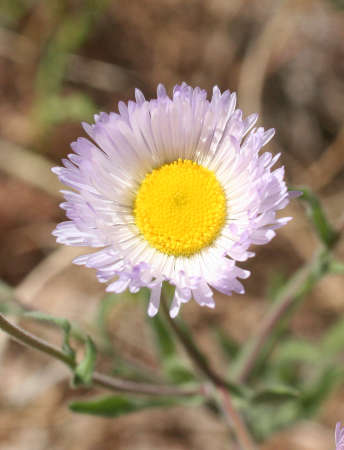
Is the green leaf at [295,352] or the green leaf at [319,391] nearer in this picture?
the green leaf at [319,391]

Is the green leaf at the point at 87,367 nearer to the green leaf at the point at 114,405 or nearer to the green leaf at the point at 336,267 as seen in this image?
the green leaf at the point at 114,405

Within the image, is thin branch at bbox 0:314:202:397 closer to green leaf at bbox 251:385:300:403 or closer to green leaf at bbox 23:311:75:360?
green leaf at bbox 23:311:75:360

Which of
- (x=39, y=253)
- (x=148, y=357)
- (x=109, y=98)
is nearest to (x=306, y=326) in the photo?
(x=148, y=357)

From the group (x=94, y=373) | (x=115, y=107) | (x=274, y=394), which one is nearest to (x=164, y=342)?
(x=274, y=394)

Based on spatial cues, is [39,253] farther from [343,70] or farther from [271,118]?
[343,70]

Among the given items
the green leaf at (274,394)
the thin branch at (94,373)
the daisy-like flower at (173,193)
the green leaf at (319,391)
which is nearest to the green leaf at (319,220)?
the daisy-like flower at (173,193)
